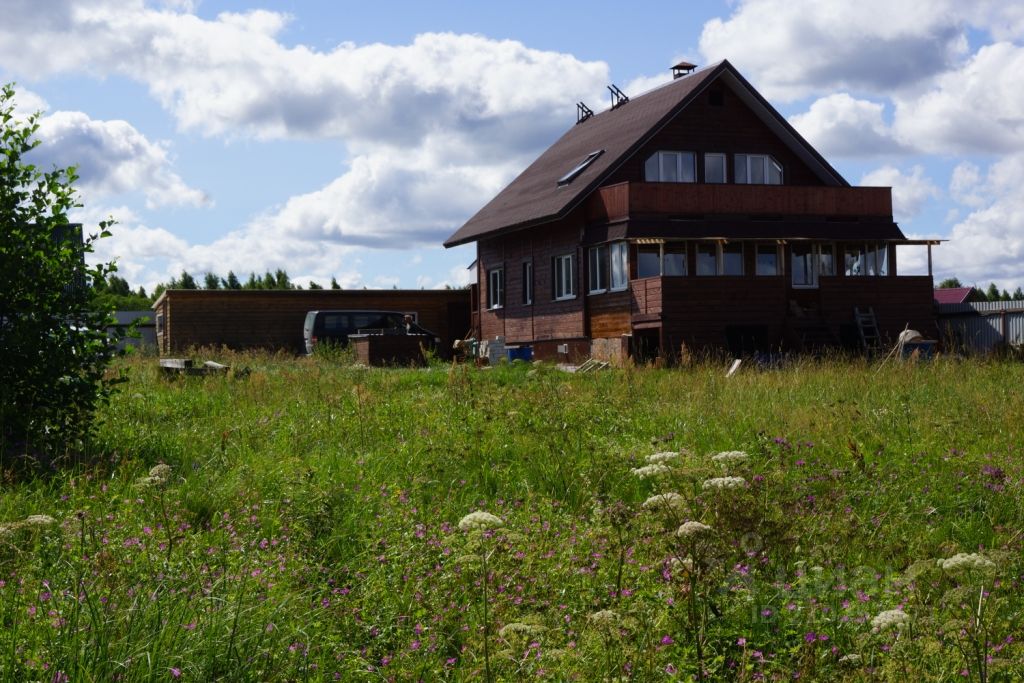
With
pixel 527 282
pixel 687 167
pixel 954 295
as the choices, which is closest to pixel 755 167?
pixel 687 167

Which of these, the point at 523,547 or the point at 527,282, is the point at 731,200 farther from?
the point at 523,547

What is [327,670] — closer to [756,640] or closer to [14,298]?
A: [756,640]

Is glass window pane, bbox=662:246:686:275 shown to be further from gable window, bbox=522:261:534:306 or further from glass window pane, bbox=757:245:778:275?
gable window, bbox=522:261:534:306

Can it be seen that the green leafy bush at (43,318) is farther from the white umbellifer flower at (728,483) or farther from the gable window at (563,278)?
the gable window at (563,278)

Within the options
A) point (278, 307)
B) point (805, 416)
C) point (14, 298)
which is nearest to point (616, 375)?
point (805, 416)

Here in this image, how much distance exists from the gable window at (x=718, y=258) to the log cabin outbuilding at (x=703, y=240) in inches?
1.5

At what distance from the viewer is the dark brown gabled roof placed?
94.2 feet

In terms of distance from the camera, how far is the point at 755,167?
31125 mm

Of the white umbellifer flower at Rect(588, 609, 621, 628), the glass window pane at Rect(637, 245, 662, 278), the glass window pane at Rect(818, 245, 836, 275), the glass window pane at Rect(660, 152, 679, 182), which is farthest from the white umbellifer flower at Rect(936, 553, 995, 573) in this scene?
the glass window pane at Rect(818, 245, 836, 275)

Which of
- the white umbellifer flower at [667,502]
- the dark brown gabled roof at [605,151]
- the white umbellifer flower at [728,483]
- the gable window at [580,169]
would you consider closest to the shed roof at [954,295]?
the dark brown gabled roof at [605,151]

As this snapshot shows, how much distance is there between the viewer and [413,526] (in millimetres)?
6930

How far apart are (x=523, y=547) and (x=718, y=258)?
22.2 m

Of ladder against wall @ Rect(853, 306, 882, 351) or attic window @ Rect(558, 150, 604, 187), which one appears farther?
attic window @ Rect(558, 150, 604, 187)

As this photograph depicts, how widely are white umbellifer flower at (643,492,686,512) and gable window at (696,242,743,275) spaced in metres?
23.2
